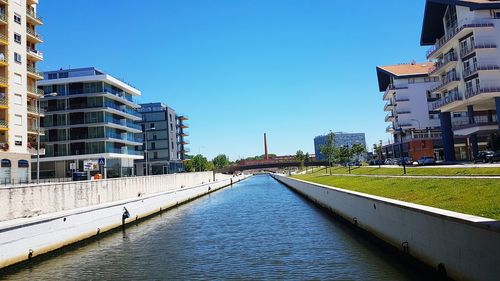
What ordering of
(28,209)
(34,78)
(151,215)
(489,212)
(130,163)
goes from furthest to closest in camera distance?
(130,163)
(34,78)
(151,215)
(28,209)
(489,212)

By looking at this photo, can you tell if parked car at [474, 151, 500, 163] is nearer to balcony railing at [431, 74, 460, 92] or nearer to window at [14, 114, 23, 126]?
balcony railing at [431, 74, 460, 92]

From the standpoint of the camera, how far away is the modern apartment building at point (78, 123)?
79.6m

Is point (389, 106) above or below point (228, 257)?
above

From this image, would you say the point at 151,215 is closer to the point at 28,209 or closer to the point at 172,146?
the point at 28,209

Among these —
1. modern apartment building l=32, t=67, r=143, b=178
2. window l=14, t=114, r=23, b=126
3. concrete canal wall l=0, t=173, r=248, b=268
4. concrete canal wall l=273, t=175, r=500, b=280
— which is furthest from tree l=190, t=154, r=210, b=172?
concrete canal wall l=273, t=175, r=500, b=280

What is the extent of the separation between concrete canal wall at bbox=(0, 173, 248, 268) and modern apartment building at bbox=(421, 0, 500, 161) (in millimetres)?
43261

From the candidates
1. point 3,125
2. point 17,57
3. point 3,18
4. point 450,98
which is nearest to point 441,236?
point 450,98

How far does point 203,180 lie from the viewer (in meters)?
94.6

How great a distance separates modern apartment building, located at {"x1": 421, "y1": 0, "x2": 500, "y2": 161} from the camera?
56.6 metres

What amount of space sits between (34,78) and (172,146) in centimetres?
6851

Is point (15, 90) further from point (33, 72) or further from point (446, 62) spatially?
point (446, 62)

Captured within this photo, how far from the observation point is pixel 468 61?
59656mm

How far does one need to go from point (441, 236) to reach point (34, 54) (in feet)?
221

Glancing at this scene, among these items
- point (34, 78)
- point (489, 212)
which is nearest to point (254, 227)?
point (489, 212)
